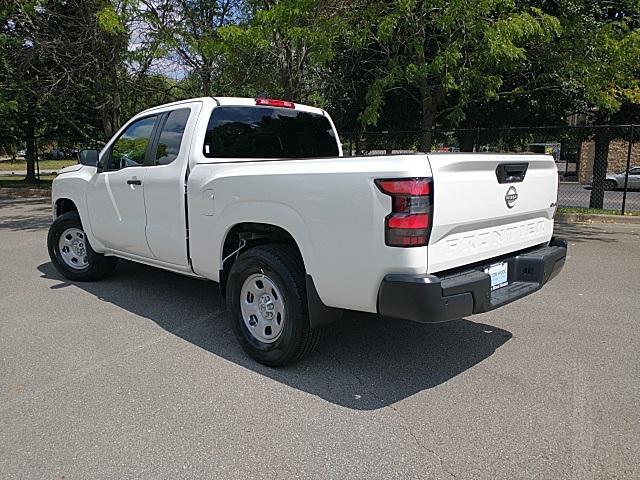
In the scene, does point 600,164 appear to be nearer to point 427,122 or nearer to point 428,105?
point 427,122

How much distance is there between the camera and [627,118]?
46.2 ft

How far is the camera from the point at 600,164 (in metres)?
14.4

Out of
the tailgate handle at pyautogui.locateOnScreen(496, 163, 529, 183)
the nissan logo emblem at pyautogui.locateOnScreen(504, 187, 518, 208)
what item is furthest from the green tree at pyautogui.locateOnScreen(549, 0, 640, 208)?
the nissan logo emblem at pyautogui.locateOnScreen(504, 187, 518, 208)

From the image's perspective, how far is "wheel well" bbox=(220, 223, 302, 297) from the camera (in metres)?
3.84

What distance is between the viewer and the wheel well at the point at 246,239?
3.84m

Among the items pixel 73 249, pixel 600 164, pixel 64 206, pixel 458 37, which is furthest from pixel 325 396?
pixel 600 164

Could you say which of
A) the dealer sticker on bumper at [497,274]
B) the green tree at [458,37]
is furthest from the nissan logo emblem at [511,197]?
the green tree at [458,37]

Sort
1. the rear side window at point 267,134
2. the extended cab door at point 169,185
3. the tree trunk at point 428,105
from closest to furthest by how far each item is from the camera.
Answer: the extended cab door at point 169,185 → the rear side window at point 267,134 → the tree trunk at point 428,105

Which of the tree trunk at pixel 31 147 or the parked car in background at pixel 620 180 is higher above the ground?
the tree trunk at pixel 31 147

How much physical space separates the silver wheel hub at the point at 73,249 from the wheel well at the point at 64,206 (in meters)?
0.31

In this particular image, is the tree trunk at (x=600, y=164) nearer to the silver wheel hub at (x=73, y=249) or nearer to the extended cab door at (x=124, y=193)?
the extended cab door at (x=124, y=193)

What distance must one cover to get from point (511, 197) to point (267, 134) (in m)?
2.36

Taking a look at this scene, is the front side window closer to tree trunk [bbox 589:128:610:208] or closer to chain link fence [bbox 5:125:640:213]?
chain link fence [bbox 5:125:640:213]

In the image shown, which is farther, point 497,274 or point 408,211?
point 497,274
